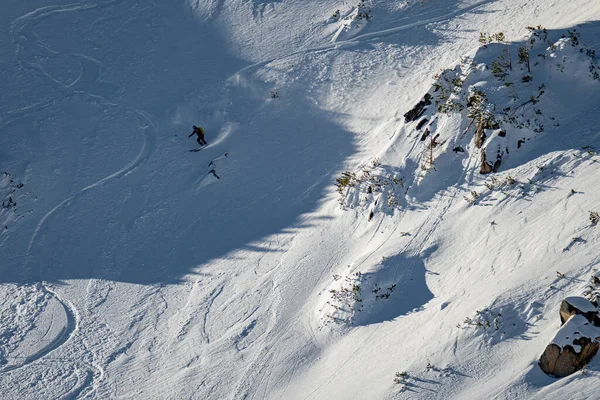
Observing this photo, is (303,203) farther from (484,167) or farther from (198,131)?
(484,167)

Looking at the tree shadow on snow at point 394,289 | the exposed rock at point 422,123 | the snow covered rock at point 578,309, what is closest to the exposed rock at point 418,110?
the exposed rock at point 422,123

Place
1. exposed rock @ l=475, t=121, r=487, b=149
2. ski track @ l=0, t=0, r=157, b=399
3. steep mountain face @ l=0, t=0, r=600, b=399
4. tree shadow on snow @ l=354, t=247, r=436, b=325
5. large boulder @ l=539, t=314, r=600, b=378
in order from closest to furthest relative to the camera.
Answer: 1. large boulder @ l=539, t=314, r=600, b=378
2. steep mountain face @ l=0, t=0, r=600, b=399
3. tree shadow on snow @ l=354, t=247, r=436, b=325
4. ski track @ l=0, t=0, r=157, b=399
5. exposed rock @ l=475, t=121, r=487, b=149

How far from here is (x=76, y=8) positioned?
2130 cm

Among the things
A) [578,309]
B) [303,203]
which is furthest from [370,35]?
[578,309]

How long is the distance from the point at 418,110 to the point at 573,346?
728cm

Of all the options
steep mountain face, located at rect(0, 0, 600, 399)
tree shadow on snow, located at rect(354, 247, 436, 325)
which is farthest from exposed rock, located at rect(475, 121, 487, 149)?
tree shadow on snow, located at rect(354, 247, 436, 325)

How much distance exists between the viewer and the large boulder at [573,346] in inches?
332

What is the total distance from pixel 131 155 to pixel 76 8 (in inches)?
308

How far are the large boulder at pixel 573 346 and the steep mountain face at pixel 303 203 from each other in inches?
8.3

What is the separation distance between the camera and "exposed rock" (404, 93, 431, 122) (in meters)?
14.2

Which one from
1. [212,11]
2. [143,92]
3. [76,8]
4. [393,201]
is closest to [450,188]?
[393,201]

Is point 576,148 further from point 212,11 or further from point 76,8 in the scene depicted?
point 76,8

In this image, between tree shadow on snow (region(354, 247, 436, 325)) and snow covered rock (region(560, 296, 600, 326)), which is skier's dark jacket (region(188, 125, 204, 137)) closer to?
tree shadow on snow (region(354, 247, 436, 325))

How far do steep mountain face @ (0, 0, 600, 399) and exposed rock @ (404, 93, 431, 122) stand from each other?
5 cm
